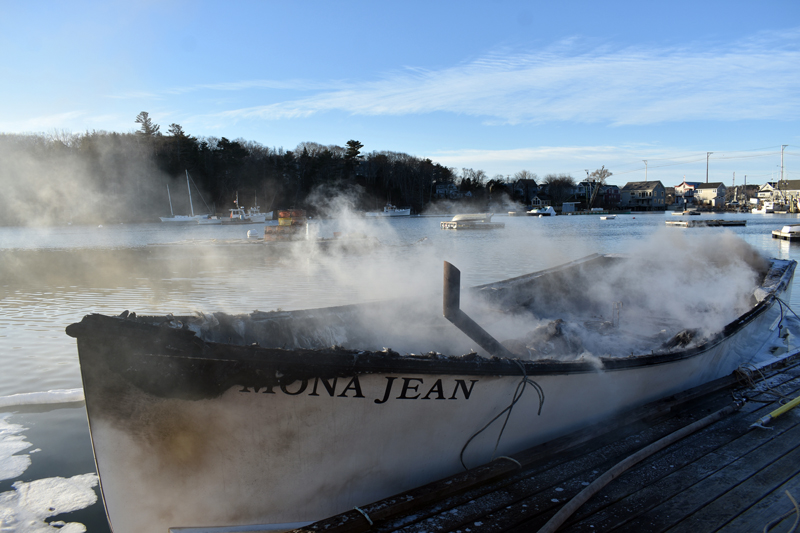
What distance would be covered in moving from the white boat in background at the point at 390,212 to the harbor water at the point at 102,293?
180 feet

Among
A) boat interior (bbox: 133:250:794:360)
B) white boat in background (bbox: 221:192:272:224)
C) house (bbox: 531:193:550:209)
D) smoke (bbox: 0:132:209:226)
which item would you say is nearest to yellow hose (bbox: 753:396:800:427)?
boat interior (bbox: 133:250:794:360)

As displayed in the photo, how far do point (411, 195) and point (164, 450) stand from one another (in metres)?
96.1

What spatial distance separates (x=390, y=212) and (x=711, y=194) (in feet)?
321

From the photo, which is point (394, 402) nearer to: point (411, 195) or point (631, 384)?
point (631, 384)

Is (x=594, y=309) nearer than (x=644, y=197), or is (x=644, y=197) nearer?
(x=594, y=309)

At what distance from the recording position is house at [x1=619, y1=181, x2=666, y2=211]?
122 meters

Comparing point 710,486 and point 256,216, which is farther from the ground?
point 256,216

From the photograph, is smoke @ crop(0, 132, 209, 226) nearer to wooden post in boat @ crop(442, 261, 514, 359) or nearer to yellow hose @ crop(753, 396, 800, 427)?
wooden post in boat @ crop(442, 261, 514, 359)

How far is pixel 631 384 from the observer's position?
14.4 feet

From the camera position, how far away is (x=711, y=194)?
131 metres

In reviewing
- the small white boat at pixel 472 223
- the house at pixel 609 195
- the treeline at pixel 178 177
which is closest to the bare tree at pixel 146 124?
the treeline at pixel 178 177

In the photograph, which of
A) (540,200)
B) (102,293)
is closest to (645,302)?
(102,293)

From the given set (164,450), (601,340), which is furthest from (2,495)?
(601,340)

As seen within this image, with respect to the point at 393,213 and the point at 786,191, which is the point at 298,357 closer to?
the point at 393,213
